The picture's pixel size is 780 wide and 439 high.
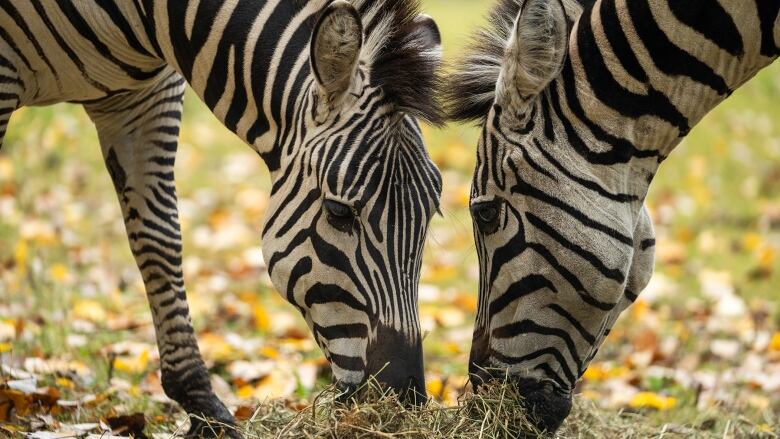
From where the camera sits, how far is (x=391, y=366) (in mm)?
3367

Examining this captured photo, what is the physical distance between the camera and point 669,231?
909 cm

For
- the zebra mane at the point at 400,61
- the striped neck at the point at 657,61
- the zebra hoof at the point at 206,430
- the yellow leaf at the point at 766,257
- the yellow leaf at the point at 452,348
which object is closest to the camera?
the striped neck at the point at 657,61

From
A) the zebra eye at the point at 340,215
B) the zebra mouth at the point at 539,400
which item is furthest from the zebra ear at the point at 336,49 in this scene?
the zebra mouth at the point at 539,400

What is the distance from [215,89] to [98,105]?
94 centimetres

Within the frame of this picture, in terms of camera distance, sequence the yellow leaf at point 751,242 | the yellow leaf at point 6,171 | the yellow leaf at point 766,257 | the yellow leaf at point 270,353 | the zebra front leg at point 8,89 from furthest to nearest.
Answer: the yellow leaf at point 6,171 → the yellow leaf at point 751,242 → the yellow leaf at point 766,257 → the yellow leaf at point 270,353 → the zebra front leg at point 8,89

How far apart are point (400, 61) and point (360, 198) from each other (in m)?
0.56

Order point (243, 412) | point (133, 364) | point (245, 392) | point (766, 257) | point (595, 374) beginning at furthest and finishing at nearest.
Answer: point (766, 257) → point (595, 374) → point (133, 364) → point (245, 392) → point (243, 412)

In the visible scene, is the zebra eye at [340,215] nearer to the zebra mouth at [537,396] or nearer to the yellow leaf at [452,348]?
the zebra mouth at [537,396]

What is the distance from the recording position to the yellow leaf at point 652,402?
4770 mm

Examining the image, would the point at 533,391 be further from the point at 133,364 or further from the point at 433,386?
the point at 133,364

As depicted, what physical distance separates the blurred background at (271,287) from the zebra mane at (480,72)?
203 millimetres

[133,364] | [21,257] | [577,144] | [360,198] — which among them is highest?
[577,144]

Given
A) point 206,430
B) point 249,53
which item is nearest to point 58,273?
point 206,430

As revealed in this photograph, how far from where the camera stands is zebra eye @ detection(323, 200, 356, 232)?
3.38 meters
